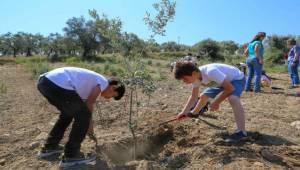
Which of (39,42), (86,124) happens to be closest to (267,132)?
(86,124)

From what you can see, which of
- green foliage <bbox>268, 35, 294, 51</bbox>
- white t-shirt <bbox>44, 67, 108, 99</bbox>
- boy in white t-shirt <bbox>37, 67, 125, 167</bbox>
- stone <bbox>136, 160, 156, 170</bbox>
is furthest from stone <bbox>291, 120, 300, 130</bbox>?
green foliage <bbox>268, 35, 294, 51</bbox>

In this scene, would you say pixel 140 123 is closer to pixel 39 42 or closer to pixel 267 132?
pixel 267 132

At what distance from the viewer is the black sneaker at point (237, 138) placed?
14.3 ft

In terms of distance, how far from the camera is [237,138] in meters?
4.40

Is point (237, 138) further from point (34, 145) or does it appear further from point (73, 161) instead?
point (34, 145)

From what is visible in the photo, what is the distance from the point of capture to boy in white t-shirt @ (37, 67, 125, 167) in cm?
374

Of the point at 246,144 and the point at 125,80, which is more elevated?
the point at 125,80

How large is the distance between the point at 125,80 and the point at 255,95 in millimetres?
4591

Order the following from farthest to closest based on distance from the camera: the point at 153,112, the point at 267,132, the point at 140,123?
the point at 153,112
the point at 140,123
the point at 267,132

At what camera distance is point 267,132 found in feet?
16.4

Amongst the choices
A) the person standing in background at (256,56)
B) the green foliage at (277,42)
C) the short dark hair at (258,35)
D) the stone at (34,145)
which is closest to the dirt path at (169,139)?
the stone at (34,145)

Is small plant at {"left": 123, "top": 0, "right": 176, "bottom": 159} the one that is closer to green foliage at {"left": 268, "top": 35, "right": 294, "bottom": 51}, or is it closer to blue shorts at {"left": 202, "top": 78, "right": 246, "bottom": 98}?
blue shorts at {"left": 202, "top": 78, "right": 246, "bottom": 98}

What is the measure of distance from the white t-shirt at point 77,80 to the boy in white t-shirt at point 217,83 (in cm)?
80

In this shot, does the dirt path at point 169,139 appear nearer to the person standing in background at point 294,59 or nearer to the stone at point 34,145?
the stone at point 34,145
